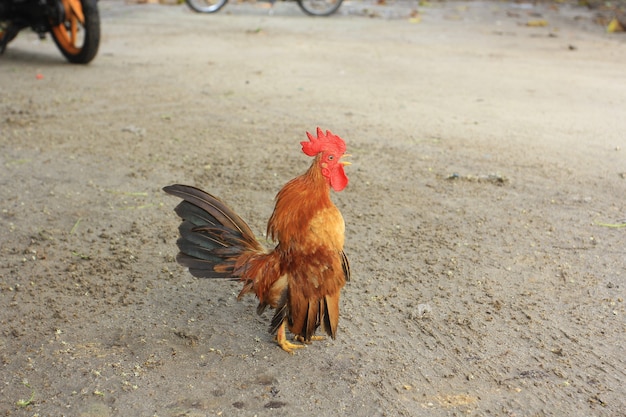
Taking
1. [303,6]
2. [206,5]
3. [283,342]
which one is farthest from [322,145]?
[206,5]

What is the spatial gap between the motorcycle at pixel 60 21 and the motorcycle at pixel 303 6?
4357mm

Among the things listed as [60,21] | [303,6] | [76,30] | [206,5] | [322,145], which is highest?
[322,145]

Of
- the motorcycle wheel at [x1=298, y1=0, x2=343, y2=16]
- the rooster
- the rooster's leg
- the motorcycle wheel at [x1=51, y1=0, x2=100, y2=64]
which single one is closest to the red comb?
the rooster

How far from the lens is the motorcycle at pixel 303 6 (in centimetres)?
1205

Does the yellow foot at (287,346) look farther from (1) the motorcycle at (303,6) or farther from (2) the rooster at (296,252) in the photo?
(1) the motorcycle at (303,6)

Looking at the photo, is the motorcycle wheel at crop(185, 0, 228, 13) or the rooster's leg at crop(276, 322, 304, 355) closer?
the rooster's leg at crop(276, 322, 304, 355)

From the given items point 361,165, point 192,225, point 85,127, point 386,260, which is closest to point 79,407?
point 192,225

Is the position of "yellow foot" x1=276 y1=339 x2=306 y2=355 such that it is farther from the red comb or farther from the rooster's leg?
the red comb

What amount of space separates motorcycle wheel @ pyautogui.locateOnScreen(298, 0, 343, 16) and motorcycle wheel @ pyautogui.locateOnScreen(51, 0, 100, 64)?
520 cm

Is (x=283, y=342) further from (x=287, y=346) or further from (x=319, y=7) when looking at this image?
(x=319, y=7)

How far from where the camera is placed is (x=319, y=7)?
12.5 metres

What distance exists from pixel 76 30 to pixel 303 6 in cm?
547

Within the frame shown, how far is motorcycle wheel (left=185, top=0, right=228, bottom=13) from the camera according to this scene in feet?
39.5

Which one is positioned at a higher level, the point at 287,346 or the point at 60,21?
the point at 60,21
